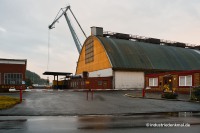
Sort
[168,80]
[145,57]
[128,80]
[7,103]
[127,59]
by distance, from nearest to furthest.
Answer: [7,103] → [168,80] → [128,80] → [127,59] → [145,57]

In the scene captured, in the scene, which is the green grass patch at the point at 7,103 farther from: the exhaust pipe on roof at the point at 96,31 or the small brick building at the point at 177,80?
the exhaust pipe on roof at the point at 96,31

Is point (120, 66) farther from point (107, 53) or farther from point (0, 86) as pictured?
point (0, 86)

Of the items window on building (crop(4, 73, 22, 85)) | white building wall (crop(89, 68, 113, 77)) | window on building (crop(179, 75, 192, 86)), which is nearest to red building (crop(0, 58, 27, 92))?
window on building (crop(4, 73, 22, 85))

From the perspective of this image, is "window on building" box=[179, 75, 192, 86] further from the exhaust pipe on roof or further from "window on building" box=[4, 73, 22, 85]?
the exhaust pipe on roof

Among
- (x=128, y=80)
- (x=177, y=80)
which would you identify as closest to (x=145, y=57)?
(x=128, y=80)

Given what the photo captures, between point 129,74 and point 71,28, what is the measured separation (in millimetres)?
52135

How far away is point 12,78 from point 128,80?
26.5m

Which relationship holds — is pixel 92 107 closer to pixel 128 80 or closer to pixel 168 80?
pixel 168 80

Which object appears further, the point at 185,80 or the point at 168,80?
→ the point at 168,80

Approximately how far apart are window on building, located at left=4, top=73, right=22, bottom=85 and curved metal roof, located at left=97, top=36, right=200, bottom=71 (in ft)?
70.1

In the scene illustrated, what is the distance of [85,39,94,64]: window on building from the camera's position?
69.4 meters

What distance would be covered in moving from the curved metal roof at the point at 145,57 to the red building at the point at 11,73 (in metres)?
20.8

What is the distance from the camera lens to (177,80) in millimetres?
41156

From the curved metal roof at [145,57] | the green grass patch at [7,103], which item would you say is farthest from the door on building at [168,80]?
the green grass patch at [7,103]
